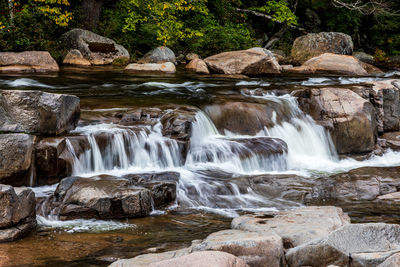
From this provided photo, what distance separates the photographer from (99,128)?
26.1 ft

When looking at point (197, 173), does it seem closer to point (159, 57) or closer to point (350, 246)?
point (350, 246)

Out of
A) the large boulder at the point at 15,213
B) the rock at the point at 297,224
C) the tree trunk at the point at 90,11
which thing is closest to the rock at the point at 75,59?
the tree trunk at the point at 90,11

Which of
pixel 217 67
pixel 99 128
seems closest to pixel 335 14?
pixel 217 67

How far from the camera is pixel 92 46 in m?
17.7

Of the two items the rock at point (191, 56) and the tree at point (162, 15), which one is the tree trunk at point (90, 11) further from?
the rock at point (191, 56)

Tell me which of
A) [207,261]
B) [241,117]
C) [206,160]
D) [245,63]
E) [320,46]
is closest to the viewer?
[207,261]

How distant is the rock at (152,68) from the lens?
52.6 feet

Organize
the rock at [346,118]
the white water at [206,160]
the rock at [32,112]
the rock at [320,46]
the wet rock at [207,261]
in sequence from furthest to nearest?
the rock at [320,46], the rock at [346,118], the white water at [206,160], the rock at [32,112], the wet rock at [207,261]

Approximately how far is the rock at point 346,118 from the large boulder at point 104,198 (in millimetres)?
5263

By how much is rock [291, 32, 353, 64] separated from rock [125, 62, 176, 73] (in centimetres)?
743

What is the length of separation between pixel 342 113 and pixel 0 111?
7.13 m

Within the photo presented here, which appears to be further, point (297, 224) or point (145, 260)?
point (297, 224)

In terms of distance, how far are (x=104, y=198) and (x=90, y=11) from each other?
15494mm

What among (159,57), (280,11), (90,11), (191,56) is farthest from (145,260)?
(280,11)
